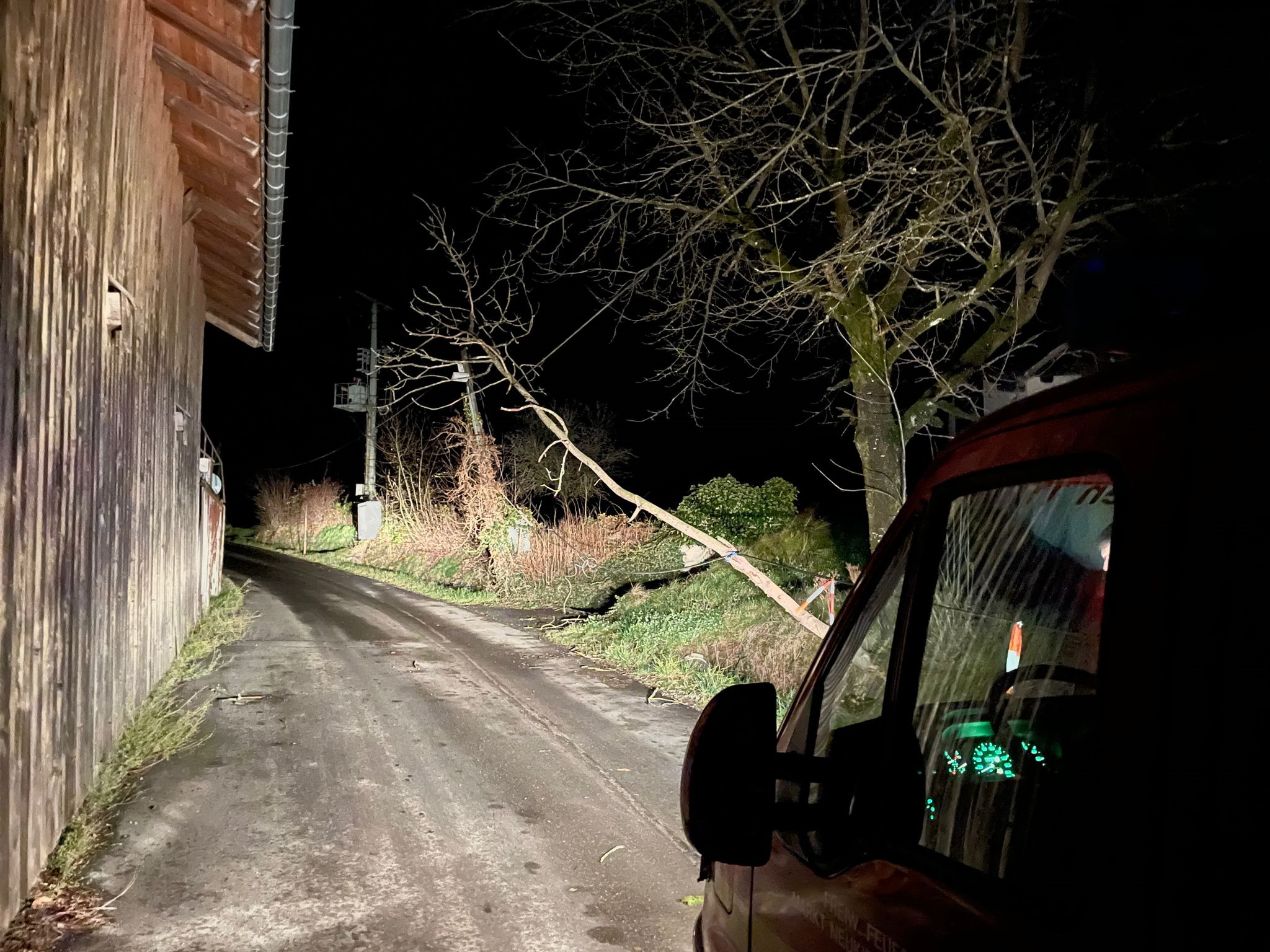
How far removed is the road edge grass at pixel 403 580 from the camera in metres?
15.4

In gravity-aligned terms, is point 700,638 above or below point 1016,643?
below

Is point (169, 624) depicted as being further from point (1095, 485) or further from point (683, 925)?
point (1095, 485)

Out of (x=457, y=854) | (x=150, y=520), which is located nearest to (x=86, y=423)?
(x=150, y=520)

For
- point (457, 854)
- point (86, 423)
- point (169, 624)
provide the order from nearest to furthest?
point (457, 854), point (86, 423), point (169, 624)

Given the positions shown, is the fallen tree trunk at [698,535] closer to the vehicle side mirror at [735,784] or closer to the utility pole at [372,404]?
the vehicle side mirror at [735,784]

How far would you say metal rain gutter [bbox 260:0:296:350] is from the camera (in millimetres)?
5031

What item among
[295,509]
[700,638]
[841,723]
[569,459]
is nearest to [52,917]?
[841,723]

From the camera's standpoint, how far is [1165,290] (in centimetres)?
118

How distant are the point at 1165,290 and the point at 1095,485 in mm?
283

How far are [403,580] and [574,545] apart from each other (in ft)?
16.7

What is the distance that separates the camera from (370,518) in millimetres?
23875

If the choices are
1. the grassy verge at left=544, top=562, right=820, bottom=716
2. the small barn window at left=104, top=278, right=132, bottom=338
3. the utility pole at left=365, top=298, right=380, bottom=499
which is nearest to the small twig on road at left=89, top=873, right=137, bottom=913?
the small barn window at left=104, top=278, right=132, bottom=338

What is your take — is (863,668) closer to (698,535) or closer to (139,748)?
(698,535)

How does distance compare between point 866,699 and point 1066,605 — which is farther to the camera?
point 866,699
